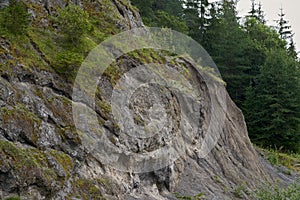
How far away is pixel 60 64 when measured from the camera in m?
10.9

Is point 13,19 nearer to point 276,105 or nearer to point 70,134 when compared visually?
point 70,134

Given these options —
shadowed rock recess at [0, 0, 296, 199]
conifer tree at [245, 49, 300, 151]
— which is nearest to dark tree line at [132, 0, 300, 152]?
conifer tree at [245, 49, 300, 151]

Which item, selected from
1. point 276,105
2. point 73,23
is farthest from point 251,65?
point 73,23

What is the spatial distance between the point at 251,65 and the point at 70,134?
29.1 meters

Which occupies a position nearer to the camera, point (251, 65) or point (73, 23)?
point (73, 23)

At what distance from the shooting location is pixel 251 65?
36.0 m

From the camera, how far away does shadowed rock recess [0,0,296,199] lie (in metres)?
8.51

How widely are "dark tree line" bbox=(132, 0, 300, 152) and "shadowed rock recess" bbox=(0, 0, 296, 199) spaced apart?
43.8ft

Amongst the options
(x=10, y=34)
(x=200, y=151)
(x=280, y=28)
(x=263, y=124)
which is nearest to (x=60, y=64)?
(x=10, y=34)

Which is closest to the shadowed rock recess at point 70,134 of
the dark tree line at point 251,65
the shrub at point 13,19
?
the shrub at point 13,19

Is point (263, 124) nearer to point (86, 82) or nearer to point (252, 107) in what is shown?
point (252, 107)

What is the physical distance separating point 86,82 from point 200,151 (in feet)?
22.7

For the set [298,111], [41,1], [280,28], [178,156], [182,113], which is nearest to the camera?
[41,1]

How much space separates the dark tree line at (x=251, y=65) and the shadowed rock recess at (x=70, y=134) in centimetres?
1334
